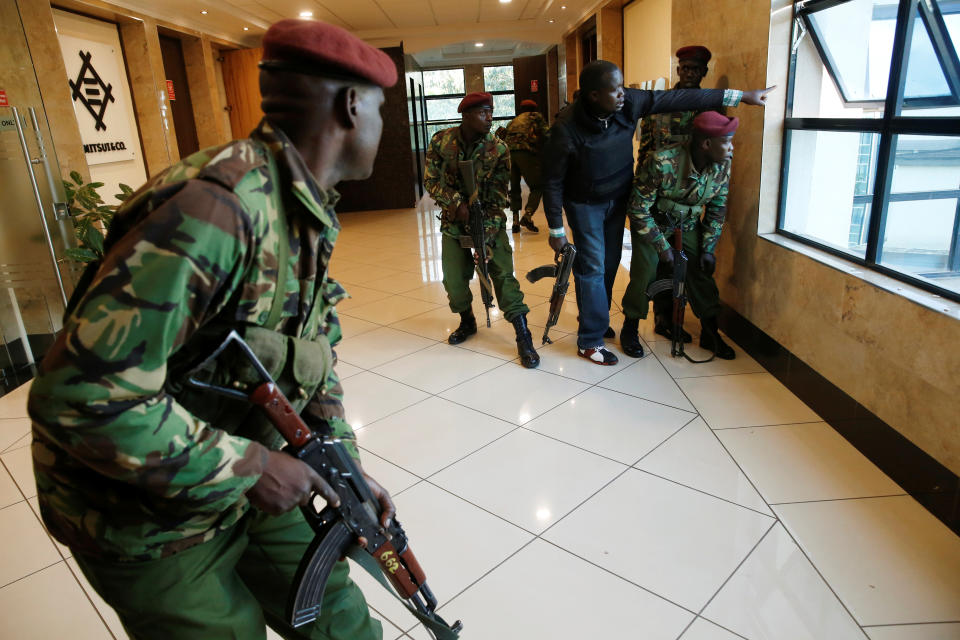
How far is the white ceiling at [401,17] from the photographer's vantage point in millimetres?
6715

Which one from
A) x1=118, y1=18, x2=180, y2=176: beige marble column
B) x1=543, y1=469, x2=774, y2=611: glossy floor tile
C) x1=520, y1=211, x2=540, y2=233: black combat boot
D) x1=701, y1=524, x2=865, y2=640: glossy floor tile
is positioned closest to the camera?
x1=701, y1=524, x2=865, y2=640: glossy floor tile

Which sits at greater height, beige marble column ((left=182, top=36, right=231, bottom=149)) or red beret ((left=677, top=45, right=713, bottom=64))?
beige marble column ((left=182, top=36, right=231, bottom=149))

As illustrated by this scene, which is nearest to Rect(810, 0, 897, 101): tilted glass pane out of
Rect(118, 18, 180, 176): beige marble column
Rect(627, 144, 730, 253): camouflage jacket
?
Rect(627, 144, 730, 253): camouflage jacket

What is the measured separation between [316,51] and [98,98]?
6.39m

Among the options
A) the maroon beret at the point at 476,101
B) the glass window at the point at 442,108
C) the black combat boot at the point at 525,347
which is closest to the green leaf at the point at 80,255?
the maroon beret at the point at 476,101

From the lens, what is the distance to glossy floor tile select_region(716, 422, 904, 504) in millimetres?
2018

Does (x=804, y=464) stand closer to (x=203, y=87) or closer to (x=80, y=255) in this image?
(x=80, y=255)

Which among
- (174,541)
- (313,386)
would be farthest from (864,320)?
(174,541)

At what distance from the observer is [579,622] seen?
1554mm

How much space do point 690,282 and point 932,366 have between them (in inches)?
55.3

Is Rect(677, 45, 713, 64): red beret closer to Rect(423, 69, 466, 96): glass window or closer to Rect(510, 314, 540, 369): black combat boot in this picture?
Rect(510, 314, 540, 369): black combat boot

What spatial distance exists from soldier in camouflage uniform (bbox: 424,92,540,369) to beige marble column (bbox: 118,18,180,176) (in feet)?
14.5

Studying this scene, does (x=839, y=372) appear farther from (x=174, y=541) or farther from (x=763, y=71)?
(x=174, y=541)

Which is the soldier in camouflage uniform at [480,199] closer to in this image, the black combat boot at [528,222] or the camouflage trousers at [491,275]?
the camouflage trousers at [491,275]
